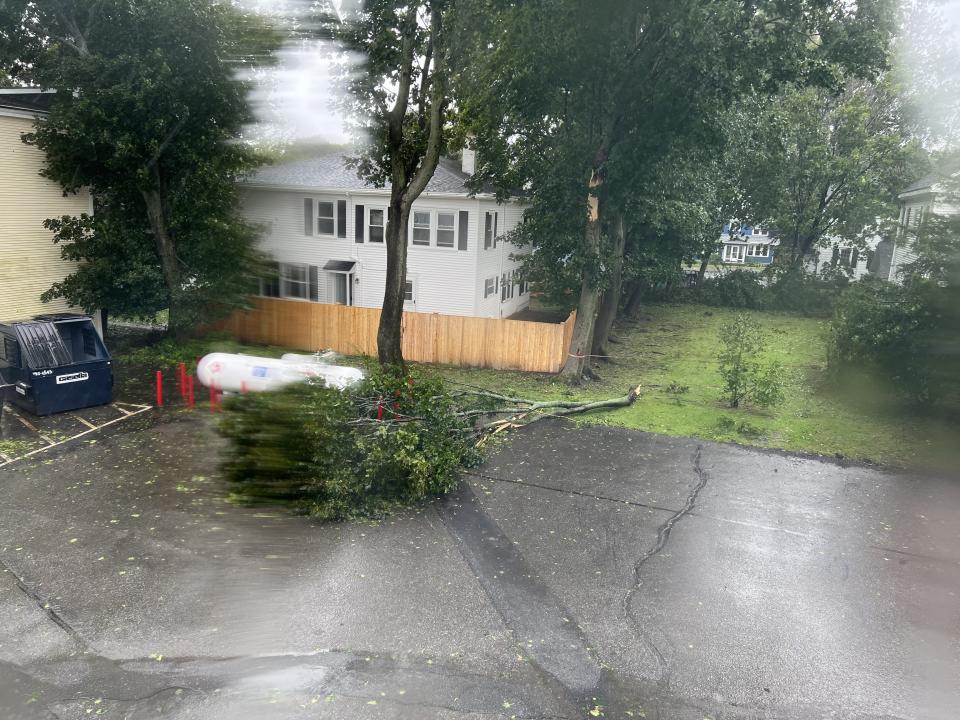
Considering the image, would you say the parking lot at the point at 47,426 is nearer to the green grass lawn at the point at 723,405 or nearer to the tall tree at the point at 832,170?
the green grass lawn at the point at 723,405

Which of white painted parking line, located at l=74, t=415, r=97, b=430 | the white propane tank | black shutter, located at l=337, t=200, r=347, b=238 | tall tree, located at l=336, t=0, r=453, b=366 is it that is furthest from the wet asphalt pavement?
black shutter, located at l=337, t=200, r=347, b=238

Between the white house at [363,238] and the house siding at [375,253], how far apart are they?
4 cm

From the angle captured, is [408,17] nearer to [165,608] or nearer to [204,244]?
[204,244]

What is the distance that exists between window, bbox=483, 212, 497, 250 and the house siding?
328 millimetres

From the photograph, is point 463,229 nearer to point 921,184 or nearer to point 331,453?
point 331,453

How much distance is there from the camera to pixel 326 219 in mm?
25750

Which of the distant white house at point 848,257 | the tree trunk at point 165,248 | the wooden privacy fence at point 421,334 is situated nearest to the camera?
the tree trunk at point 165,248

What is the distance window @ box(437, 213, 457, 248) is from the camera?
24.4 metres

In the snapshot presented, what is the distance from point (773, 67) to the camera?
15.9 meters

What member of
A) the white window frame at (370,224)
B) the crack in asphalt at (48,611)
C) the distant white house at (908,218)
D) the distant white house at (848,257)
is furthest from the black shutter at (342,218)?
the distant white house at (848,257)

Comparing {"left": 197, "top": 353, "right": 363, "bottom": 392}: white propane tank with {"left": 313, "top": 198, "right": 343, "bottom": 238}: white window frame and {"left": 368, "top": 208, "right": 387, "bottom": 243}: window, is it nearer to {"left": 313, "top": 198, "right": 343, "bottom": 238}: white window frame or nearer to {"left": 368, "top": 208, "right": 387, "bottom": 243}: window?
{"left": 368, "top": 208, "right": 387, "bottom": 243}: window

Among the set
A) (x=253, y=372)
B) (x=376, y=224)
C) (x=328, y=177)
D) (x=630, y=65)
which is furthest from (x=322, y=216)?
(x=630, y=65)

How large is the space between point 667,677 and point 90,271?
57.7ft

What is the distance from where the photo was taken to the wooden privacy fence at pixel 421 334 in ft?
67.2
